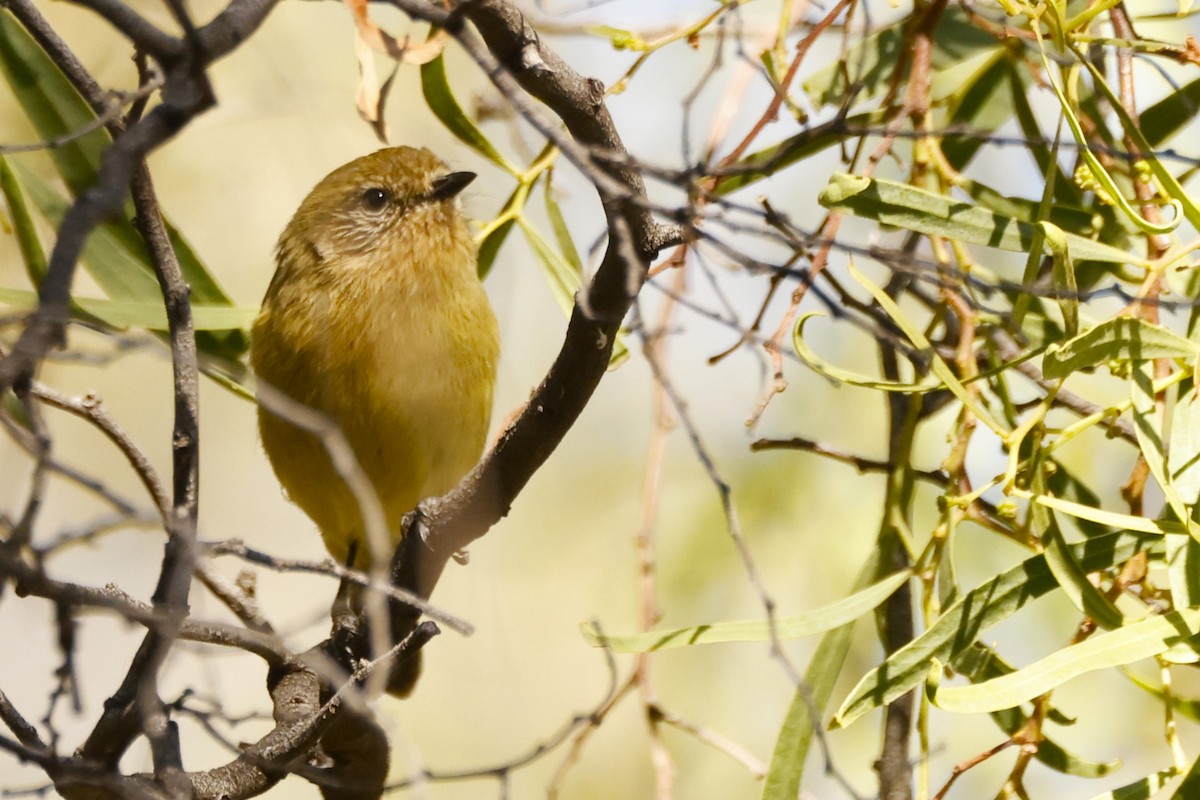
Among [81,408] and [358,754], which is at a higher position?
[81,408]

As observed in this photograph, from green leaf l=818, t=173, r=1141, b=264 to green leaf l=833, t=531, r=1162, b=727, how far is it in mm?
437

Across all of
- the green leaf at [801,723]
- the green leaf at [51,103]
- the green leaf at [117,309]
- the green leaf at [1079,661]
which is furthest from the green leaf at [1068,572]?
the green leaf at [51,103]

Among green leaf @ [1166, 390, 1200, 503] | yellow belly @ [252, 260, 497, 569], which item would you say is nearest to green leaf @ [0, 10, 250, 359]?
yellow belly @ [252, 260, 497, 569]

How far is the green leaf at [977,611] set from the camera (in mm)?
1899

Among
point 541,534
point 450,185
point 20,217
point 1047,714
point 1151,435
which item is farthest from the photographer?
point 541,534

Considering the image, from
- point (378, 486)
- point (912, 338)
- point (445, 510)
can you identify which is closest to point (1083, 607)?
point (912, 338)

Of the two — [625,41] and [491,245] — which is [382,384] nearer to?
[491,245]

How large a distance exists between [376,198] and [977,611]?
1950 millimetres

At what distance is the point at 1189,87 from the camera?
2.47 meters

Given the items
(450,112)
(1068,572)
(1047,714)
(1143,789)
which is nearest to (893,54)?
(450,112)

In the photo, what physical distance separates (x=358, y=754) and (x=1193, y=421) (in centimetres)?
164

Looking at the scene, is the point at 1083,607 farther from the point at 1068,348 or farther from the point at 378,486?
the point at 378,486

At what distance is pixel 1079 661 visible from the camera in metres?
1.72

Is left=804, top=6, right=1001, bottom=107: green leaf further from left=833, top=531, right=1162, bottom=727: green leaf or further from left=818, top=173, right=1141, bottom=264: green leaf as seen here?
left=833, top=531, right=1162, bottom=727: green leaf
